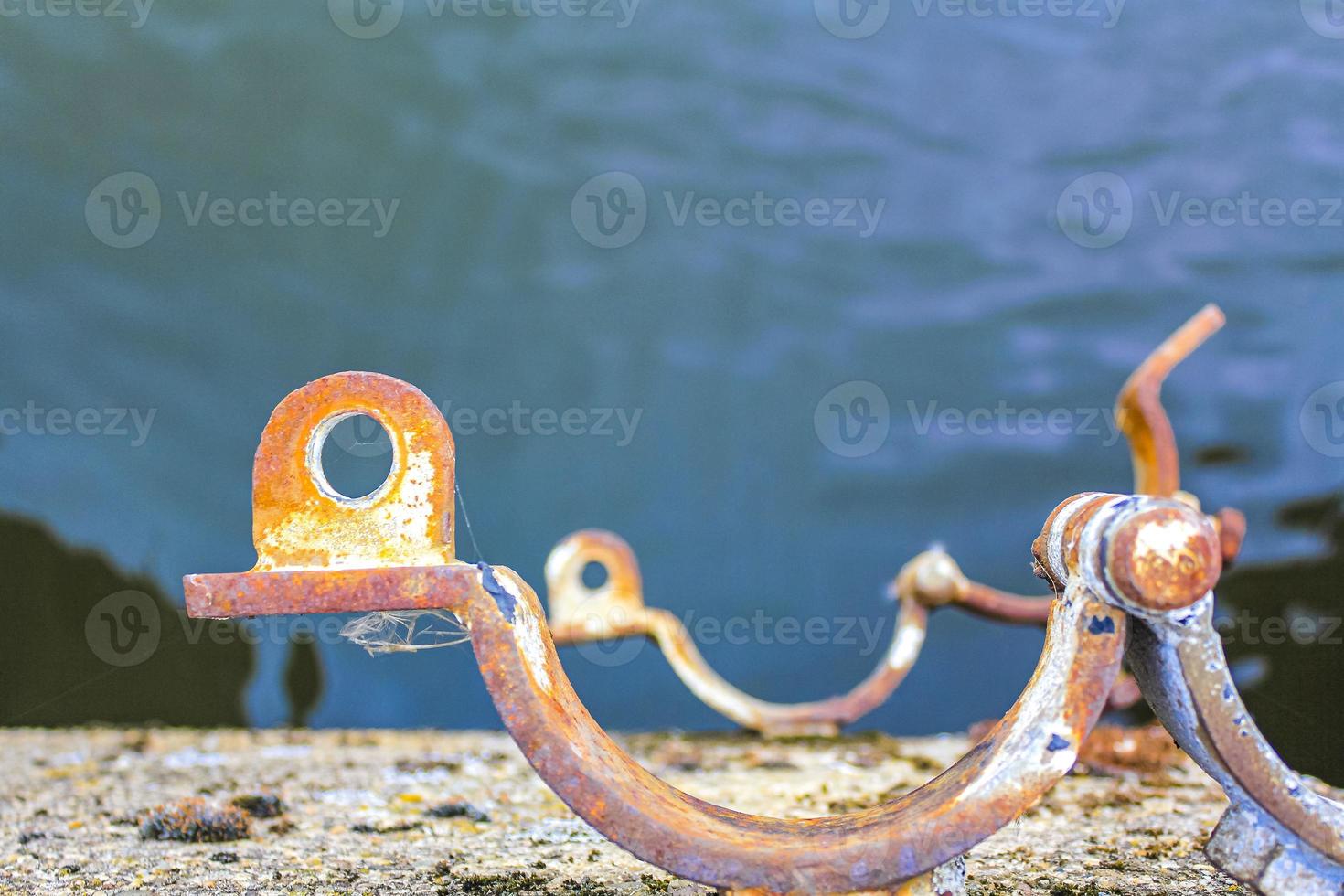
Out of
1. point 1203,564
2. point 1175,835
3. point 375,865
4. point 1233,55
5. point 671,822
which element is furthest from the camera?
point 1233,55

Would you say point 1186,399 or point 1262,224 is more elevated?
point 1262,224

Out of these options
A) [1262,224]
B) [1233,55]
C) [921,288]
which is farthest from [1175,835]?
[1233,55]

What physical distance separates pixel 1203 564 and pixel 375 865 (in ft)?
4.94

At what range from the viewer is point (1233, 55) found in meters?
4.65

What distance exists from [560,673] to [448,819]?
42.7 inches

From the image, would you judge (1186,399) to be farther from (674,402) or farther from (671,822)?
(671,822)
